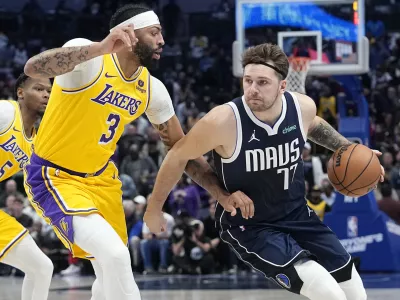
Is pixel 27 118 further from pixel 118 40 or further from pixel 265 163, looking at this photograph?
pixel 265 163

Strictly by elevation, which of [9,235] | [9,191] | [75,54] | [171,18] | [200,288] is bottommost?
[200,288]

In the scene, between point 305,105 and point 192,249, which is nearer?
point 305,105

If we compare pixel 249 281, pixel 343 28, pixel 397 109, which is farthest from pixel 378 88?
pixel 249 281

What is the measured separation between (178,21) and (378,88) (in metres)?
5.22

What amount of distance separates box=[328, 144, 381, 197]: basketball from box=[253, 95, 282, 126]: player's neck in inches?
27.6

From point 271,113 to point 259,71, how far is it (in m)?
0.30

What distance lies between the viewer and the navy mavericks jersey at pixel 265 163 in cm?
527

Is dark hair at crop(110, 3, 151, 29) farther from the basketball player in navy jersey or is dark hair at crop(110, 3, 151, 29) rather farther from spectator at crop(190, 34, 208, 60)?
spectator at crop(190, 34, 208, 60)

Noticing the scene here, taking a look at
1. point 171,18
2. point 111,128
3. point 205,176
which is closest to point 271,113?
point 205,176

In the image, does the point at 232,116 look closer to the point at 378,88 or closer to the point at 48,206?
the point at 48,206

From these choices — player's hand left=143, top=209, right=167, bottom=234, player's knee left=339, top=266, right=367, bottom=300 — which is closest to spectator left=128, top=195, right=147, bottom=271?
player's hand left=143, top=209, right=167, bottom=234

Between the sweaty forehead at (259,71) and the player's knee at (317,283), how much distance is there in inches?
45.8

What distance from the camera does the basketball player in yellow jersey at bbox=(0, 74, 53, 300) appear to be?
20.3 ft

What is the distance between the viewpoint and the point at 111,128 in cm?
552
